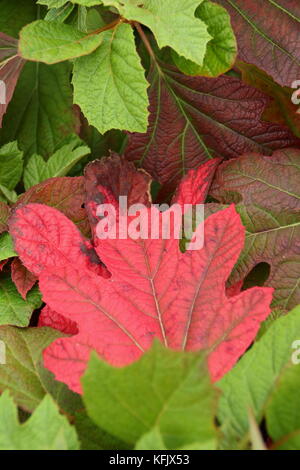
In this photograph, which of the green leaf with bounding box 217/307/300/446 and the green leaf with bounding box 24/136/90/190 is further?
the green leaf with bounding box 24/136/90/190

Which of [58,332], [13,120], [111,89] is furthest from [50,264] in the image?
[13,120]

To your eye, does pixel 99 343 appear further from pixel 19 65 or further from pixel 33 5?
pixel 33 5

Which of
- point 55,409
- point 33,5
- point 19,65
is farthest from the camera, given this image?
point 33,5

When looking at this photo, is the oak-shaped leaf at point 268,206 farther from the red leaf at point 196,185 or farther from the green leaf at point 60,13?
the green leaf at point 60,13

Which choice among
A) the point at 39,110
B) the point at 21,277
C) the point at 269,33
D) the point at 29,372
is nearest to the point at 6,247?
the point at 21,277

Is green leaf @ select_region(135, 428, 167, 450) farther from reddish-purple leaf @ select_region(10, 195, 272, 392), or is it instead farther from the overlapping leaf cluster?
reddish-purple leaf @ select_region(10, 195, 272, 392)

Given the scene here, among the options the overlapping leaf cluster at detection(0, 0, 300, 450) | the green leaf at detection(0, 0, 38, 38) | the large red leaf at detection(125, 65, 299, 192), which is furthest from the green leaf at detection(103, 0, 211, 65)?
the green leaf at detection(0, 0, 38, 38)
